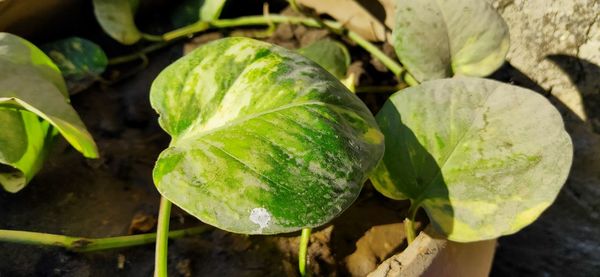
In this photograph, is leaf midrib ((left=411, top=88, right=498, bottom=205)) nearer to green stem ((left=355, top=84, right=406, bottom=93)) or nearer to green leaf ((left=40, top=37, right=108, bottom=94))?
green stem ((left=355, top=84, right=406, bottom=93))

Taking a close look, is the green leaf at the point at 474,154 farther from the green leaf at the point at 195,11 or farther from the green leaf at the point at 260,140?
the green leaf at the point at 195,11

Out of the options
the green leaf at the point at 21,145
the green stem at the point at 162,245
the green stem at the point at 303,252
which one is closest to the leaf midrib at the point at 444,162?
the green stem at the point at 303,252

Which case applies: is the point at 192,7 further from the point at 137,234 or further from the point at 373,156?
the point at 373,156

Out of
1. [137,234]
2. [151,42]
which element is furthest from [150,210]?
[151,42]

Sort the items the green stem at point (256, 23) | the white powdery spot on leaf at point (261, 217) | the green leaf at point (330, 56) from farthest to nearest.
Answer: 1. the green stem at point (256, 23)
2. the green leaf at point (330, 56)
3. the white powdery spot on leaf at point (261, 217)

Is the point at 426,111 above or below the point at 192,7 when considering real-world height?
above

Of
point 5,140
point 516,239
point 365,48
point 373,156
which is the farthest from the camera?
point 516,239

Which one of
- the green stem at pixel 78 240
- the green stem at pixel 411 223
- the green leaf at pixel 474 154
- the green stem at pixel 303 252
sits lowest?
the green stem at pixel 78 240

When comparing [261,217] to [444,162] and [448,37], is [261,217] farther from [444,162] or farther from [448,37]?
[448,37]
